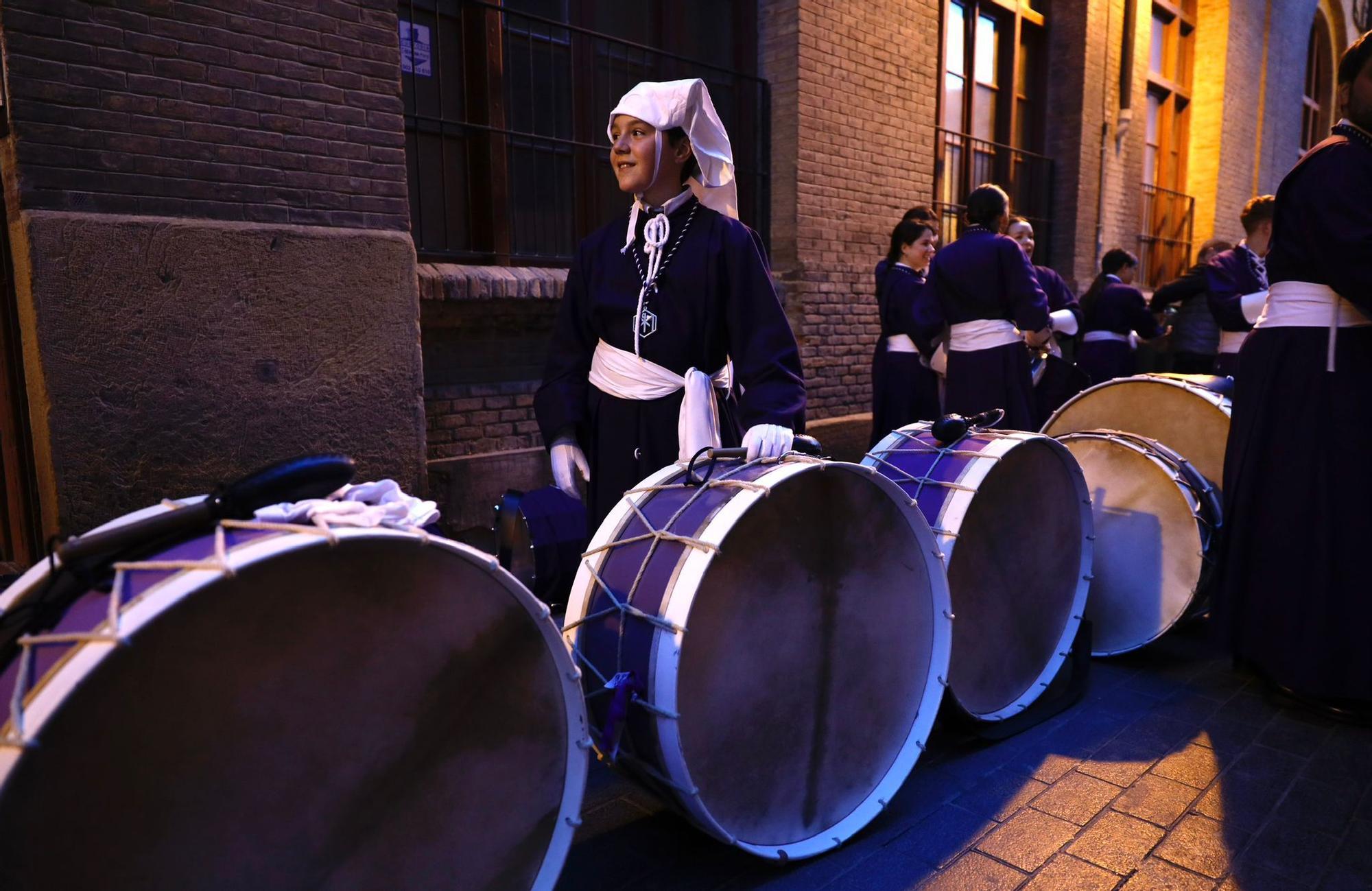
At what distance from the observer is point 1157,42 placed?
1212 cm

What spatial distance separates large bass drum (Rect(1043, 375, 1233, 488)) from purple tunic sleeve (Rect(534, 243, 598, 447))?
2090mm

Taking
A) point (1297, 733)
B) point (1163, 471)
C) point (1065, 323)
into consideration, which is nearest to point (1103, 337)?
point (1065, 323)

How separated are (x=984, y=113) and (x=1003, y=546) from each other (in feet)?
26.2

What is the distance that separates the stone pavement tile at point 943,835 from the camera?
7.12 feet

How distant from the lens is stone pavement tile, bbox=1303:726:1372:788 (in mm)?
2525

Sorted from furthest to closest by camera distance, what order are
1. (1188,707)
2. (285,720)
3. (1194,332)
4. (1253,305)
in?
(1194,332), (1253,305), (1188,707), (285,720)

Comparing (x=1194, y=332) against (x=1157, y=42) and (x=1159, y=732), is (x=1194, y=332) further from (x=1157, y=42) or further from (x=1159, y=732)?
(x=1157, y=42)

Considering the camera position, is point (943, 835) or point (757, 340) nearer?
point (943, 835)

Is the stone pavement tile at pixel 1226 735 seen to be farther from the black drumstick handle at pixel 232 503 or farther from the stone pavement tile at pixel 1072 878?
the black drumstick handle at pixel 232 503

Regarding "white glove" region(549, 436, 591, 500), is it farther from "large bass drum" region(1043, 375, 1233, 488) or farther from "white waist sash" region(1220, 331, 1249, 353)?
"white waist sash" region(1220, 331, 1249, 353)

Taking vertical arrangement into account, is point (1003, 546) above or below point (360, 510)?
below

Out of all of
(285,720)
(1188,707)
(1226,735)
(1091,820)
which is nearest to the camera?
(285,720)

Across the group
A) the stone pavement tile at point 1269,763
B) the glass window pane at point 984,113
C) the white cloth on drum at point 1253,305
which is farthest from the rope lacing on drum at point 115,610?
the glass window pane at point 984,113

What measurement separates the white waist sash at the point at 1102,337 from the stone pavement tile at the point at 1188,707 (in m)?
5.01
